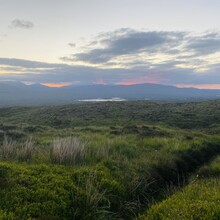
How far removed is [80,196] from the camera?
25.7 feet

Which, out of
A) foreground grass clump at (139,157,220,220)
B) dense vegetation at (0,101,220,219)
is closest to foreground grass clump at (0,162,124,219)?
dense vegetation at (0,101,220,219)

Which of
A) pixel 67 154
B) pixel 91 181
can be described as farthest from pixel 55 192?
pixel 67 154

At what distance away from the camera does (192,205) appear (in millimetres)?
7117

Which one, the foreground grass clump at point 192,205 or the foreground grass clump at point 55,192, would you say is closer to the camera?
the foreground grass clump at point 192,205

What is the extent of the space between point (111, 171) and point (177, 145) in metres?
6.22

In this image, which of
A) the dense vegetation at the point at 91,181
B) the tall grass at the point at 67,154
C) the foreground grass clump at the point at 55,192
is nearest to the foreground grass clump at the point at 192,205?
the dense vegetation at the point at 91,181

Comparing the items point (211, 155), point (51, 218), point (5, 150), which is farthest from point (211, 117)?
point (51, 218)

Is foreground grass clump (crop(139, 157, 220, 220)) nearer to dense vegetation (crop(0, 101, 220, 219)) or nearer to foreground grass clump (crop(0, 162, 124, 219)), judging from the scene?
dense vegetation (crop(0, 101, 220, 219))

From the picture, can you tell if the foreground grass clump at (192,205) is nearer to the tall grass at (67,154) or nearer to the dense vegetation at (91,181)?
the dense vegetation at (91,181)

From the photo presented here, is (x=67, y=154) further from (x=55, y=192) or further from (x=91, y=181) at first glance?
(x=55, y=192)

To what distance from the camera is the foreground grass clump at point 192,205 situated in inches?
262

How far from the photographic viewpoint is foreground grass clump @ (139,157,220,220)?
666 cm

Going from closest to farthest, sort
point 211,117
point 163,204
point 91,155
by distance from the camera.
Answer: point 163,204
point 91,155
point 211,117

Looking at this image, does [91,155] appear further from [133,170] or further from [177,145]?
[177,145]
